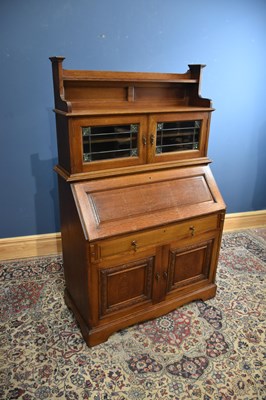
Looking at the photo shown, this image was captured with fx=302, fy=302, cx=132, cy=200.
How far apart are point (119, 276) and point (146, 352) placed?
48 centimetres

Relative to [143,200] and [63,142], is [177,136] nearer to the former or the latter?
[143,200]

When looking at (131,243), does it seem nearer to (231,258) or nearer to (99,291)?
(99,291)

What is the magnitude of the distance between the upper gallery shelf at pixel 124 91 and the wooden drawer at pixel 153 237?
0.68 meters

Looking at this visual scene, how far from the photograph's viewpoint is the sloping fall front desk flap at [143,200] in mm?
1603

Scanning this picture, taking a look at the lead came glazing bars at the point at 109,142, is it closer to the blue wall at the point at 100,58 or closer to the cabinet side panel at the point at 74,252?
the cabinet side panel at the point at 74,252

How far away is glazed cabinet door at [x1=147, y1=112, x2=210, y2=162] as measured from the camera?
69.7 inches

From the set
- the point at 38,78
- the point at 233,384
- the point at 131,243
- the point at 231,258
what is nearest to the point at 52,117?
the point at 38,78

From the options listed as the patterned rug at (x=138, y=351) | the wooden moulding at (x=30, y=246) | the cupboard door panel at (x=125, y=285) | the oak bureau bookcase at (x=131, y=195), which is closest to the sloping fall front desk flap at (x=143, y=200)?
the oak bureau bookcase at (x=131, y=195)

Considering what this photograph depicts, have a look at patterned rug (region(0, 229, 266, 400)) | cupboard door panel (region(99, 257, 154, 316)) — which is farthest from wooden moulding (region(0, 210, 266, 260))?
cupboard door panel (region(99, 257, 154, 316))

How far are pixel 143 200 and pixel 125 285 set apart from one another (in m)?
0.52

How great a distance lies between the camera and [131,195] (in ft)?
5.69

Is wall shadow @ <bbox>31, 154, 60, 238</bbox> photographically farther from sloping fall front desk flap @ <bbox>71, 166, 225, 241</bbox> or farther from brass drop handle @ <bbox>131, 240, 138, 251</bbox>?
brass drop handle @ <bbox>131, 240, 138, 251</bbox>

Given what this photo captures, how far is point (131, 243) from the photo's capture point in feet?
5.58

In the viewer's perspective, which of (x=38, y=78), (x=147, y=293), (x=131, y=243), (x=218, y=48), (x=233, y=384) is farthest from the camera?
(x=218, y=48)
